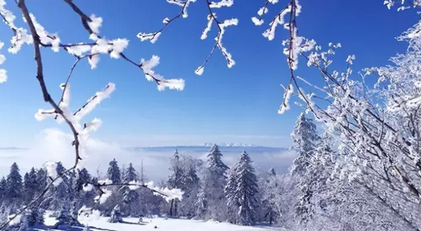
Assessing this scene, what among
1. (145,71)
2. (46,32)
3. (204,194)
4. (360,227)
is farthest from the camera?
(204,194)

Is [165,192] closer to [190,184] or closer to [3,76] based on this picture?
[3,76]

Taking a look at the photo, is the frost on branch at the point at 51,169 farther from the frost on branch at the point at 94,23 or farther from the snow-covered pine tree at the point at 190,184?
the snow-covered pine tree at the point at 190,184

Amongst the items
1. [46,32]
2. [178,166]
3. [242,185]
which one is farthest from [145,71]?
[178,166]

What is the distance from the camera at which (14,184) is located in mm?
50344

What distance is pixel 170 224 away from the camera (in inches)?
1542

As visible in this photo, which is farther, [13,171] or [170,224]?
[13,171]

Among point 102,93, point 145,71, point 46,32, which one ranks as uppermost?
point 46,32

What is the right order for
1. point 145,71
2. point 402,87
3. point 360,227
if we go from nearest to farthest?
point 145,71, point 402,87, point 360,227

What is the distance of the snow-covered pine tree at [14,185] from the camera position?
4956cm

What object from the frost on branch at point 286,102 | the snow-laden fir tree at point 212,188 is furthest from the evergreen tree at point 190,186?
the frost on branch at point 286,102

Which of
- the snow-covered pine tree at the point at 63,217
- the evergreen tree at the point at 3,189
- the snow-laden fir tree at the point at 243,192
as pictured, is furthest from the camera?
the evergreen tree at the point at 3,189

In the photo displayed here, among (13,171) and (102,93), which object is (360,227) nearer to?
(102,93)

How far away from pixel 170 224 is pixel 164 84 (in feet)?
132

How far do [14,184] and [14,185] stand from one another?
15 cm
